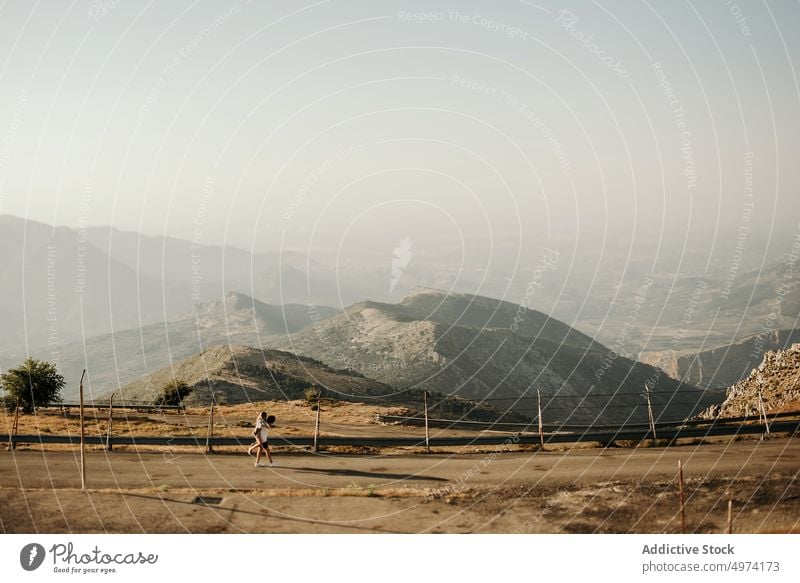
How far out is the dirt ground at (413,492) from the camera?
655 inches

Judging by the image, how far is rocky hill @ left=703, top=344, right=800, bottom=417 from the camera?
36.6 meters

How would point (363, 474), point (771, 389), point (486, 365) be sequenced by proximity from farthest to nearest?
point (486, 365)
point (771, 389)
point (363, 474)

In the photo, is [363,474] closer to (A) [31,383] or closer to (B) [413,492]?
(B) [413,492]

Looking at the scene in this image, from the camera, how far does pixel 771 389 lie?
40219 millimetres

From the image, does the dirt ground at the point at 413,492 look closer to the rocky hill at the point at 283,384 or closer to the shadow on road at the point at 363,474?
the shadow on road at the point at 363,474

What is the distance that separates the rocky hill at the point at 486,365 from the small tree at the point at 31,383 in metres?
69.2

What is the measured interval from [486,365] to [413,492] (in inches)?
4928

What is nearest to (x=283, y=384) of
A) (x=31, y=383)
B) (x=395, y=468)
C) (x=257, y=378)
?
(x=257, y=378)

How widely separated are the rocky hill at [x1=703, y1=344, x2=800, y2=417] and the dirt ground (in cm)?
1366

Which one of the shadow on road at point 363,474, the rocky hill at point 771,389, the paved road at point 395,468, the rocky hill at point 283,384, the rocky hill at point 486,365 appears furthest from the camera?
the rocky hill at point 486,365

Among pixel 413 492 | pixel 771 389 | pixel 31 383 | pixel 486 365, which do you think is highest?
pixel 31 383

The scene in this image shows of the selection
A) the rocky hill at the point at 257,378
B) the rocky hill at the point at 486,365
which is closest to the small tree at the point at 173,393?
the rocky hill at the point at 257,378

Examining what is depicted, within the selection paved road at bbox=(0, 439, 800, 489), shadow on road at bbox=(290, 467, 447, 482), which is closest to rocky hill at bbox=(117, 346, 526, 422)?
paved road at bbox=(0, 439, 800, 489)
